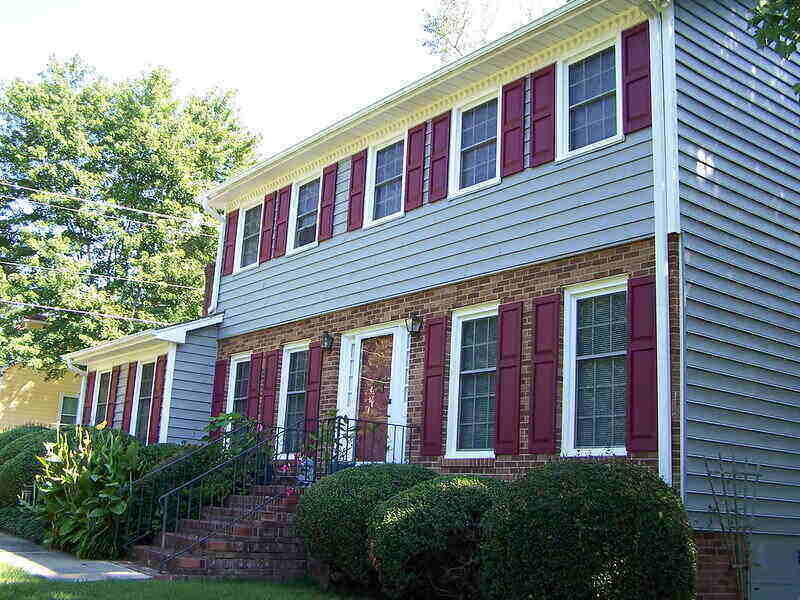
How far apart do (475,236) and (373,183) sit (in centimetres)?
291

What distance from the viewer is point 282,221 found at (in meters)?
15.6

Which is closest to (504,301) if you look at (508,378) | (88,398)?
(508,378)

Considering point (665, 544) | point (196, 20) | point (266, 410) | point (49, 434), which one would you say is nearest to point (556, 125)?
point (665, 544)

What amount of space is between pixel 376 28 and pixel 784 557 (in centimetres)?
1948

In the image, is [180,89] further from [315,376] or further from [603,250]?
[603,250]

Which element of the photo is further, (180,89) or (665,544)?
(180,89)

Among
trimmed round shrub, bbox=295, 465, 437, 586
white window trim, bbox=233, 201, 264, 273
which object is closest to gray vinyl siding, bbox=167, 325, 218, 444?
white window trim, bbox=233, 201, 264, 273

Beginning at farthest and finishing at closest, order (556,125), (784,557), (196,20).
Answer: (196,20) < (556,125) < (784,557)

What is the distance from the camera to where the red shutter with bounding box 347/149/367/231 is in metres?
13.6

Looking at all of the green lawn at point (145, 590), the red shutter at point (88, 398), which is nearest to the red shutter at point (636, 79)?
the green lawn at point (145, 590)

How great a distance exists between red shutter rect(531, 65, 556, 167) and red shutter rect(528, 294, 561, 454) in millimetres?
1837

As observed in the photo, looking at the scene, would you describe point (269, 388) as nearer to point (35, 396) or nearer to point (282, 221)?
point (282, 221)

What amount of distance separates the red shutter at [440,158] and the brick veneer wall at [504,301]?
4.72 ft

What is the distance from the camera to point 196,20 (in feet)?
52.1
